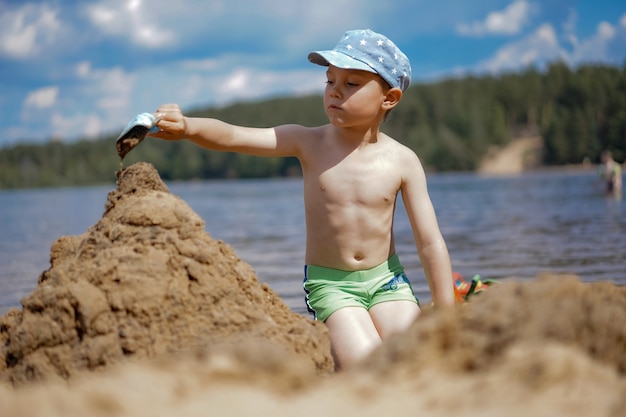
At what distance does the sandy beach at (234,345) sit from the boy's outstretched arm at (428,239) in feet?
3.15

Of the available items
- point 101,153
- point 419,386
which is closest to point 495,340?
point 419,386

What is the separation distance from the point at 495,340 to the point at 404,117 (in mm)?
106418

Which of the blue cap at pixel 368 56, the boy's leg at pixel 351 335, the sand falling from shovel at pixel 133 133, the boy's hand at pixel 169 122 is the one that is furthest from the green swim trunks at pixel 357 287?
the sand falling from shovel at pixel 133 133

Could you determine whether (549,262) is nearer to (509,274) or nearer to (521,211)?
(509,274)

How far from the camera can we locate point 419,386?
156cm

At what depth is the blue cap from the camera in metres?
3.58

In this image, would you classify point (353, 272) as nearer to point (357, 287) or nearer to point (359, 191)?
point (357, 287)

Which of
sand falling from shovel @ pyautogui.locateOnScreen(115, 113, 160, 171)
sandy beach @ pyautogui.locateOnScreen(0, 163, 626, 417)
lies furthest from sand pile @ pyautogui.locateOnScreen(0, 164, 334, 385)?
sand falling from shovel @ pyautogui.locateOnScreen(115, 113, 160, 171)

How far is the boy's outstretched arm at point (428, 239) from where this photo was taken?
3.59 metres

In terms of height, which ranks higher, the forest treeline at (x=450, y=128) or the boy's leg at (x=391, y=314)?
the forest treeline at (x=450, y=128)

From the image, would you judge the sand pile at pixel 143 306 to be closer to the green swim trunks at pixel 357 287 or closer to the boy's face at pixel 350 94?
the green swim trunks at pixel 357 287

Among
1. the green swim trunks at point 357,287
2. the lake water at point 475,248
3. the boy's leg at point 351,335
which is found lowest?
the lake water at point 475,248

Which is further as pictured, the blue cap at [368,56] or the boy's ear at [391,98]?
the boy's ear at [391,98]

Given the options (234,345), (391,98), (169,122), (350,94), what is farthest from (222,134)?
(234,345)
